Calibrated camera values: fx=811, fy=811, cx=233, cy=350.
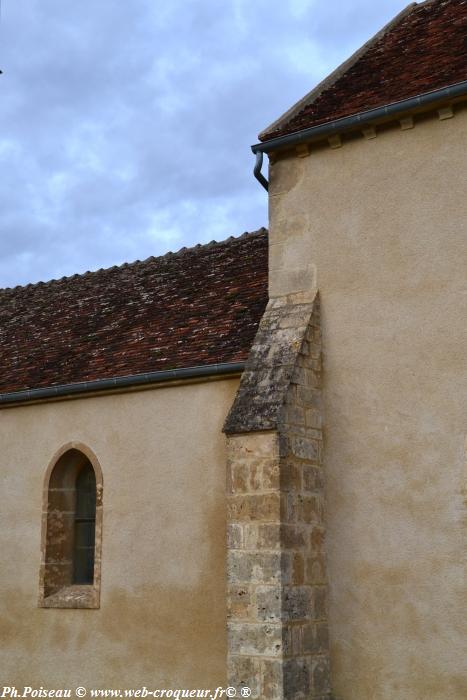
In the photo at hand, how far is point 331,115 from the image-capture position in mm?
8047

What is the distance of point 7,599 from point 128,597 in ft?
5.89

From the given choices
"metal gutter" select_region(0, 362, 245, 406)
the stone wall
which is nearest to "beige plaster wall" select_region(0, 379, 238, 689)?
"metal gutter" select_region(0, 362, 245, 406)

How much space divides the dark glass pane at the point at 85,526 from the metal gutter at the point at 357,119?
13.3ft

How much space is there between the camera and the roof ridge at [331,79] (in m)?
8.51

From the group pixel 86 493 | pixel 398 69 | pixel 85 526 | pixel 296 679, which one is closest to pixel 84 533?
pixel 85 526

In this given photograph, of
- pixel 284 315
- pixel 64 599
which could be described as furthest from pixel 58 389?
pixel 284 315

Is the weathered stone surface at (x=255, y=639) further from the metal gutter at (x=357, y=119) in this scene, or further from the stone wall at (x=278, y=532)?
the metal gutter at (x=357, y=119)

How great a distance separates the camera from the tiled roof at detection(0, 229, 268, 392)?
9.16 meters

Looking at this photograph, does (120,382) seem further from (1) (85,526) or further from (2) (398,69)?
(2) (398,69)

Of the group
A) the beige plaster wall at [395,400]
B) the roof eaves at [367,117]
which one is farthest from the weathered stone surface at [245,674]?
the roof eaves at [367,117]

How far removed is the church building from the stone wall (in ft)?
0.06

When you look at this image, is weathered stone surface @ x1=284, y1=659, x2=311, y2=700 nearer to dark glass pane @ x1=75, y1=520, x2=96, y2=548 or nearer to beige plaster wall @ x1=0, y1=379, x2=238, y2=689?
beige plaster wall @ x1=0, y1=379, x2=238, y2=689

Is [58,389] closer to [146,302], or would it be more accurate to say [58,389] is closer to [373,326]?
[146,302]

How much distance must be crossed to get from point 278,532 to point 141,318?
4581mm
